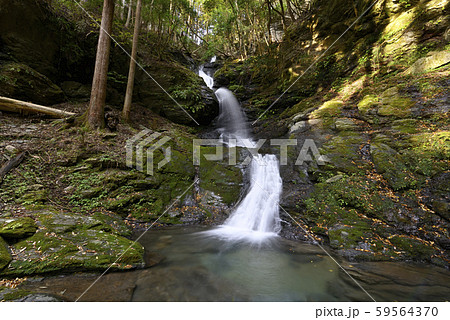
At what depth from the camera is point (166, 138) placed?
805 cm

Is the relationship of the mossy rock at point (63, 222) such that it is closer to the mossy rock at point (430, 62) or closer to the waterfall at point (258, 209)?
the waterfall at point (258, 209)

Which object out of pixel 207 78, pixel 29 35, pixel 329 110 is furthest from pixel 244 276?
pixel 207 78

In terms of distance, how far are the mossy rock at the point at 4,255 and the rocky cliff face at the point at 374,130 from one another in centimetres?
549

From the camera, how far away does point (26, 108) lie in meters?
6.38

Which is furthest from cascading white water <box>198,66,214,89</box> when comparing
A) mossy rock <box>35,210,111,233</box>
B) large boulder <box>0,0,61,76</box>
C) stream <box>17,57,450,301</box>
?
mossy rock <box>35,210,111,233</box>

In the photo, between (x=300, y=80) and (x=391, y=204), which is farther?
(x=300, y=80)

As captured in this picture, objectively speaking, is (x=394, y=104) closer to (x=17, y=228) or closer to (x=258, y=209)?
(x=258, y=209)

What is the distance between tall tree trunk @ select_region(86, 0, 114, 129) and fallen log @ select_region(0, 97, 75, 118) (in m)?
1.42

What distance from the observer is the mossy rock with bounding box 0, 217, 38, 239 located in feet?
9.71

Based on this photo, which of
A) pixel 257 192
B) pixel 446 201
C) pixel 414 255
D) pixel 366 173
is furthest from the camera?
pixel 257 192

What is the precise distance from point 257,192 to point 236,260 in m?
3.04

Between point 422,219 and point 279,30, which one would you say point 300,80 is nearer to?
point 422,219

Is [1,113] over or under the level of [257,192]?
over

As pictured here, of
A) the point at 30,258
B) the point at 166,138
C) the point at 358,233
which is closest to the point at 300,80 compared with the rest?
the point at 166,138
